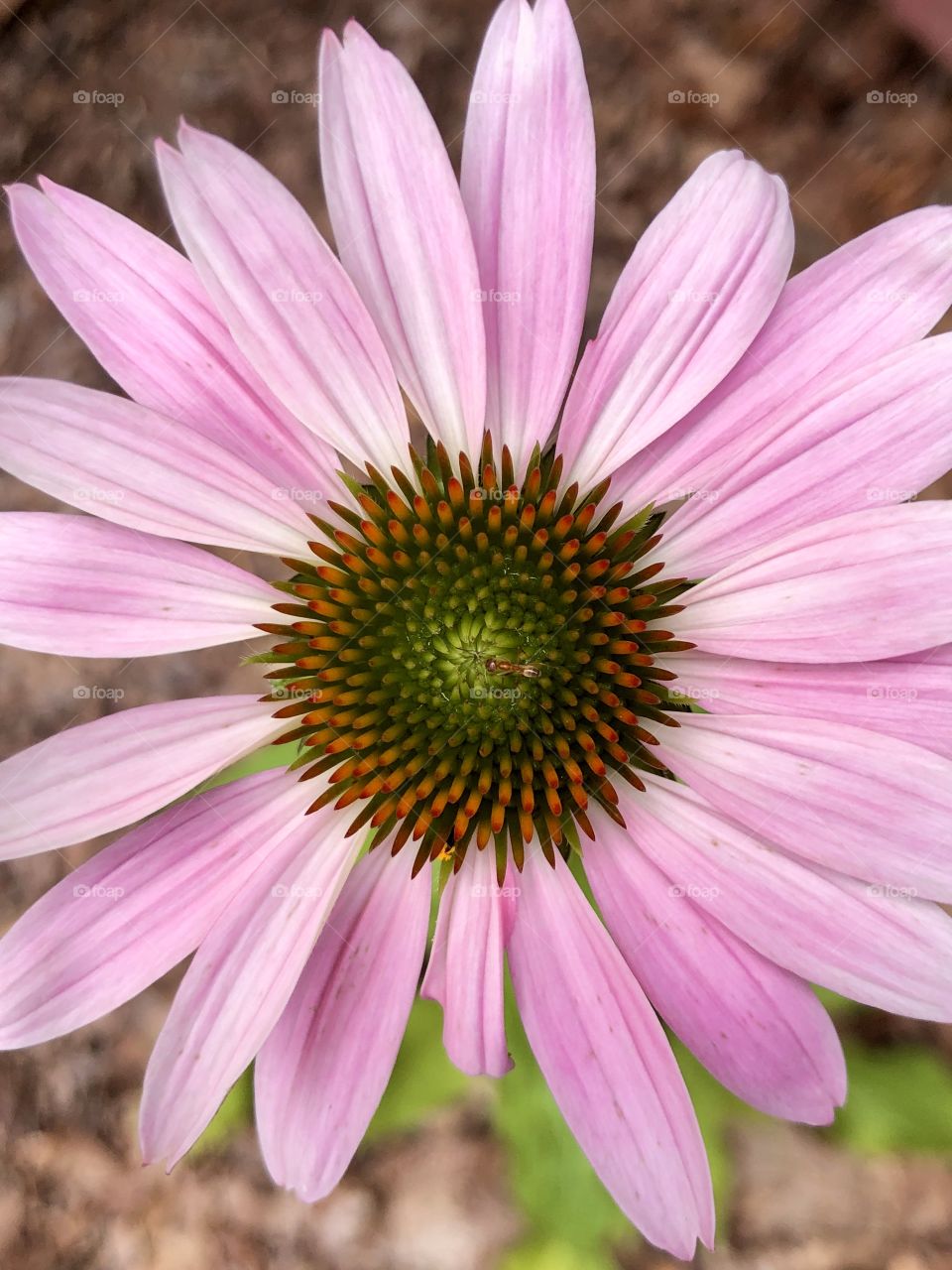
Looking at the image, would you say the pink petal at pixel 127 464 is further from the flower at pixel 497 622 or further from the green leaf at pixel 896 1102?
the green leaf at pixel 896 1102

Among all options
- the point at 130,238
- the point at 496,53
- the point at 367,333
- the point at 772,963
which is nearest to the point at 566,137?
the point at 496,53

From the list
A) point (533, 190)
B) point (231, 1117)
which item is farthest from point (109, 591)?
point (231, 1117)

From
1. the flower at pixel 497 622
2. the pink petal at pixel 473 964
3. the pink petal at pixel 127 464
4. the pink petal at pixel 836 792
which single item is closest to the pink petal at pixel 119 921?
the flower at pixel 497 622

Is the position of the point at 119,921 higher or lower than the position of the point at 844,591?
lower

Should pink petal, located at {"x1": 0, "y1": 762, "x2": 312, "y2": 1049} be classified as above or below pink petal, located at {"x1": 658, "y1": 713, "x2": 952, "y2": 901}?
below

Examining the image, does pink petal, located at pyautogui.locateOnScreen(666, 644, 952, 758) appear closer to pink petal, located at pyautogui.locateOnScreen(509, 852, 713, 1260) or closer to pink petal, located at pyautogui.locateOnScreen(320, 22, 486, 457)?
pink petal, located at pyautogui.locateOnScreen(509, 852, 713, 1260)

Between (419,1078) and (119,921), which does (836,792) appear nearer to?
(119,921)

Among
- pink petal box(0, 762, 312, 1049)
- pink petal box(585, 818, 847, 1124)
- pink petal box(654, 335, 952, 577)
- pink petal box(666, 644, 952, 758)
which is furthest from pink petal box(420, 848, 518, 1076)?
pink petal box(654, 335, 952, 577)
